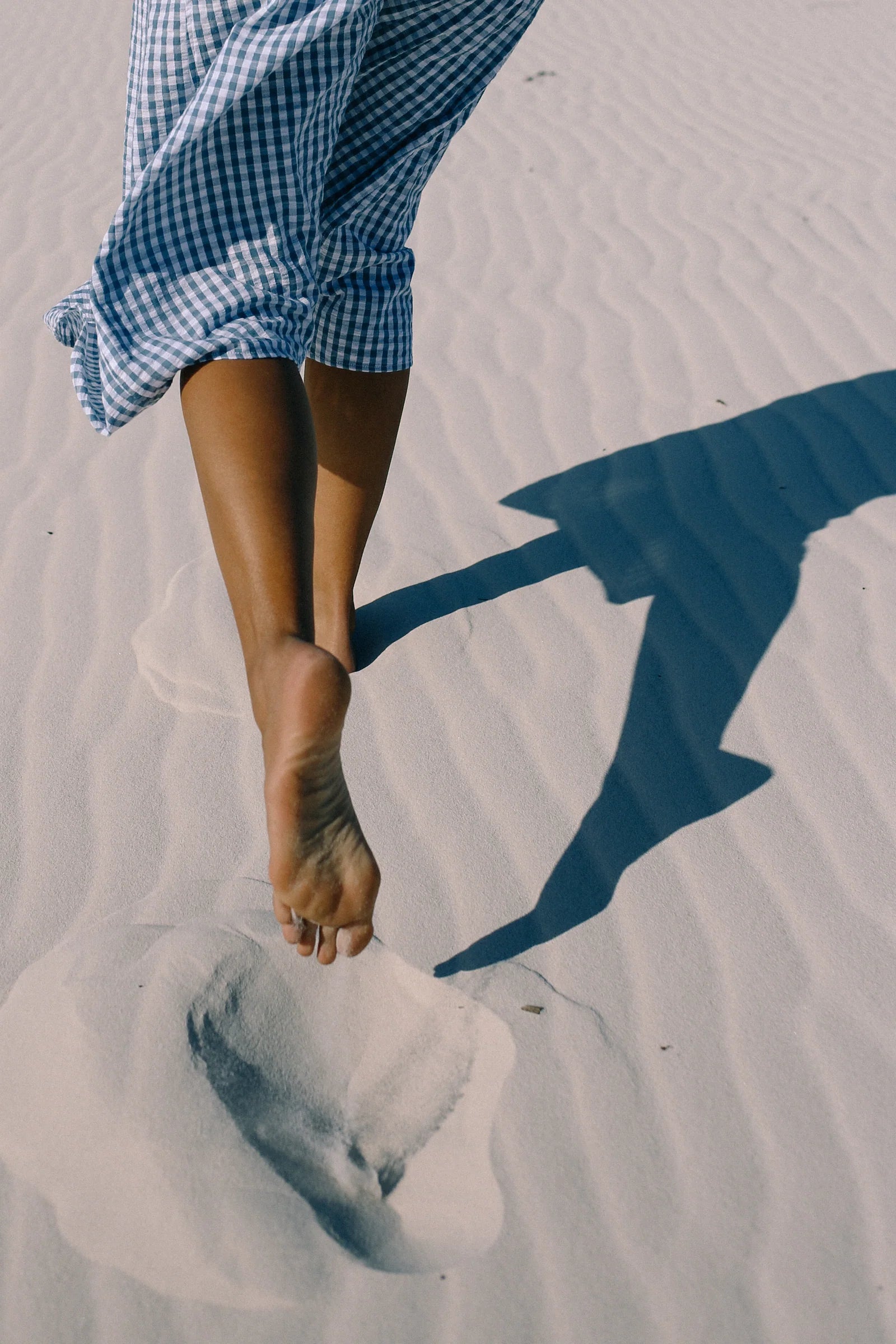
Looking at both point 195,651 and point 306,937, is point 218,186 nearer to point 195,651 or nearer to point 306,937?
point 306,937

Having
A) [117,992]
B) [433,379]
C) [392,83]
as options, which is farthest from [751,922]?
[433,379]

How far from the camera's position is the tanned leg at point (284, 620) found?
119 cm

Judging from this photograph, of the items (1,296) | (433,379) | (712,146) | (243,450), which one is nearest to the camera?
(243,450)

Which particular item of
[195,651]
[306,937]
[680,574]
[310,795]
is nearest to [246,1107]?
[306,937]

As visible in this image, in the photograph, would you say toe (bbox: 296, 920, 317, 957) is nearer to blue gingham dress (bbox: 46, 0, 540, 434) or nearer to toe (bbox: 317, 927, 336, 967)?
toe (bbox: 317, 927, 336, 967)

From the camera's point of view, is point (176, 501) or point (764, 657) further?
point (176, 501)

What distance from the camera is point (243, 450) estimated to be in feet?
4.28

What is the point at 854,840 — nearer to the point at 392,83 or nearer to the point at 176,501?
the point at 392,83

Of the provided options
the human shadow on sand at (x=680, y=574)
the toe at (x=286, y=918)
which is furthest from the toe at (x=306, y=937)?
the human shadow on sand at (x=680, y=574)

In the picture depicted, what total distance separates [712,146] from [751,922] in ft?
17.5

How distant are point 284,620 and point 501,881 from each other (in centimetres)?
81

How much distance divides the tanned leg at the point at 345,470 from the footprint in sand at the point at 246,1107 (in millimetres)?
664

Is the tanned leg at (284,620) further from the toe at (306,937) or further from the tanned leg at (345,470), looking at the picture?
the tanned leg at (345,470)

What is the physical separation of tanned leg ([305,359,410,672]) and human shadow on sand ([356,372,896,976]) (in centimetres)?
14
